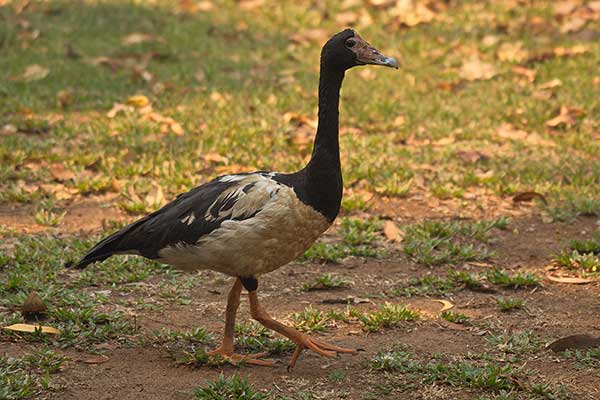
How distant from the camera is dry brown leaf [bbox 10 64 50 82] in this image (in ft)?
29.9

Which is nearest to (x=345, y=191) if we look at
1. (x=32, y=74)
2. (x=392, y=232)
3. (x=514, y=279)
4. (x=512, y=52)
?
(x=392, y=232)

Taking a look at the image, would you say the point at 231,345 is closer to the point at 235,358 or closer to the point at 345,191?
the point at 235,358

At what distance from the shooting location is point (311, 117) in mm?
8664

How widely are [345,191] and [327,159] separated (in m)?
2.61

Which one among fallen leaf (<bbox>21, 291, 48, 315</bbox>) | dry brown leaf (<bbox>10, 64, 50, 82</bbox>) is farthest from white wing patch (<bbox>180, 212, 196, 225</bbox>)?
dry brown leaf (<bbox>10, 64, 50, 82</bbox>)

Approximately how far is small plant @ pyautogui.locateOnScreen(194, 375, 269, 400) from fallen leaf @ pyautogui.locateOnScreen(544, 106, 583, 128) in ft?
16.8

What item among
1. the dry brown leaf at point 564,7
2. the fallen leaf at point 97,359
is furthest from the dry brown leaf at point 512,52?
the fallen leaf at point 97,359

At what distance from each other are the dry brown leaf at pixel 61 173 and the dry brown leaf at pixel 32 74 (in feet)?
6.83

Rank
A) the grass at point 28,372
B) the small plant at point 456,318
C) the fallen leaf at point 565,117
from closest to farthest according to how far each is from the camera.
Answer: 1. the grass at point 28,372
2. the small plant at point 456,318
3. the fallen leaf at point 565,117

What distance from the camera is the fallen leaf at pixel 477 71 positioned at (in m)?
9.90

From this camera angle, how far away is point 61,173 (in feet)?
23.8

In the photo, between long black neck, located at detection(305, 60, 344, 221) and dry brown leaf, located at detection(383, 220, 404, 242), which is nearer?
long black neck, located at detection(305, 60, 344, 221)

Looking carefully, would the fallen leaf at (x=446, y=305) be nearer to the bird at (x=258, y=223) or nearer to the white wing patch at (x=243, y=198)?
the bird at (x=258, y=223)

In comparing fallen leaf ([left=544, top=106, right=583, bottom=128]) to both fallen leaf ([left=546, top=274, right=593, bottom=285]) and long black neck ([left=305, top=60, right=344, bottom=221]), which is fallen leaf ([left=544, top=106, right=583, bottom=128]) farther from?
long black neck ([left=305, top=60, right=344, bottom=221])
